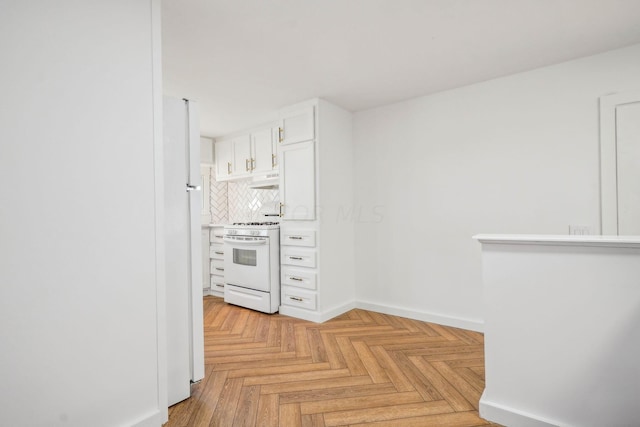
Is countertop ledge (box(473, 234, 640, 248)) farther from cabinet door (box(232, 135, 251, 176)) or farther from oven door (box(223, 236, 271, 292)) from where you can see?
cabinet door (box(232, 135, 251, 176))

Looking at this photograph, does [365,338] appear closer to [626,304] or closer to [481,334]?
[481,334]

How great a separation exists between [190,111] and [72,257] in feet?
3.39

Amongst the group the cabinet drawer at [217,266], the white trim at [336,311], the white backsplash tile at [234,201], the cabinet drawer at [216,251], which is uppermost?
the white backsplash tile at [234,201]

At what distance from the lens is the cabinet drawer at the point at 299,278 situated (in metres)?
3.33

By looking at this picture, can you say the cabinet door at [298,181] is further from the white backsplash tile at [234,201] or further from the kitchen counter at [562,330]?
the kitchen counter at [562,330]

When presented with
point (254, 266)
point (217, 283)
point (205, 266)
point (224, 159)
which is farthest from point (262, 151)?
point (217, 283)

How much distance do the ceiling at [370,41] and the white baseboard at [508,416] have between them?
2.28 m

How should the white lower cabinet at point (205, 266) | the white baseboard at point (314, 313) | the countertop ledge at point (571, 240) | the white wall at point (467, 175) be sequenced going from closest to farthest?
the countertop ledge at point (571, 240) → the white wall at point (467, 175) → the white baseboard at point (314, 313) → the white lower cabinet at point (205, 266)

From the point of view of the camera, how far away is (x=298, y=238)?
11.4 ft

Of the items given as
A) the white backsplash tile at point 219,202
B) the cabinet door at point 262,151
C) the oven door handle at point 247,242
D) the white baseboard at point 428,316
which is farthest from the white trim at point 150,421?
the white backsplash tile at point 219,202

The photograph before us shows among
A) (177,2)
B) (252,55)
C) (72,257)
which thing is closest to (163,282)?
(72,257)

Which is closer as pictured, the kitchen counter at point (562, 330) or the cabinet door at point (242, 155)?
the kitchen counter at point (562, 330)

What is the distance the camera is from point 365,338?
2838mm

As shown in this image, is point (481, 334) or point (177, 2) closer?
point (177, 2)
